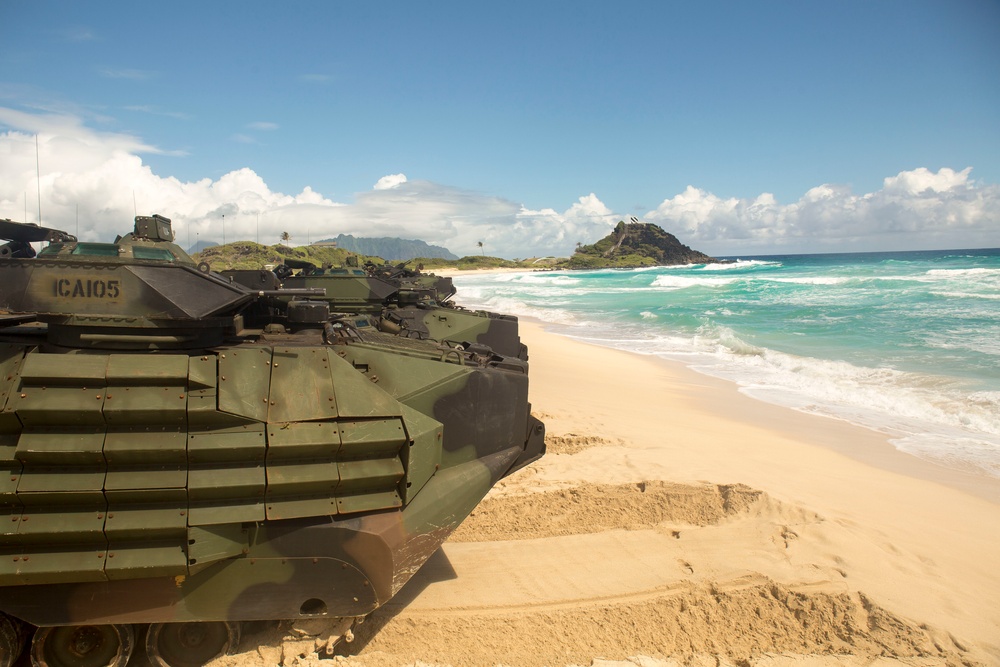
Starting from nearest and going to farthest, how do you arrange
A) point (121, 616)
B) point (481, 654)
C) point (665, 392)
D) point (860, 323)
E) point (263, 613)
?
point (121, 616) → point (263, 613) → point (481, 654) → point (665, 392) → point (860, 323)

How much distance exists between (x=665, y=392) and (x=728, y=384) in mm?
1826

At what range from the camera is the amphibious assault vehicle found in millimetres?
3908

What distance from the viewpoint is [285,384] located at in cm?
445

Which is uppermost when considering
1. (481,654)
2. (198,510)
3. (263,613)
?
(198,510)

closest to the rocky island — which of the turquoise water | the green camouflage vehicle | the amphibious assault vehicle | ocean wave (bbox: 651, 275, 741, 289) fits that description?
ocean wave (bbox: 651, 275, 741, 289)

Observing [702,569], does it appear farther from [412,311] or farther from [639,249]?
[639,249]

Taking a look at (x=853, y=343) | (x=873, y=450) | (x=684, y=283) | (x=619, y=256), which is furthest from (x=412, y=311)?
(x=619, y=256)

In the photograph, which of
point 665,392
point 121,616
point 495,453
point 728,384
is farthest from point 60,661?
point 728,384

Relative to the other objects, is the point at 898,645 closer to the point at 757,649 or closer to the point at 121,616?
the point at 757,649

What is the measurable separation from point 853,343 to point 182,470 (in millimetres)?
20568

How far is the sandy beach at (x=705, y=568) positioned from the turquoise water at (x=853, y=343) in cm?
247

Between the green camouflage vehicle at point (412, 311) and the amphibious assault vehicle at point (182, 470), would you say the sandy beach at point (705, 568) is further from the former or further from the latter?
the green camouflage vehicle at point (412, 311)

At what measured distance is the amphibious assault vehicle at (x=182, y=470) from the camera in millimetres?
3908

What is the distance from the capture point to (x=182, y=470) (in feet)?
13.4
